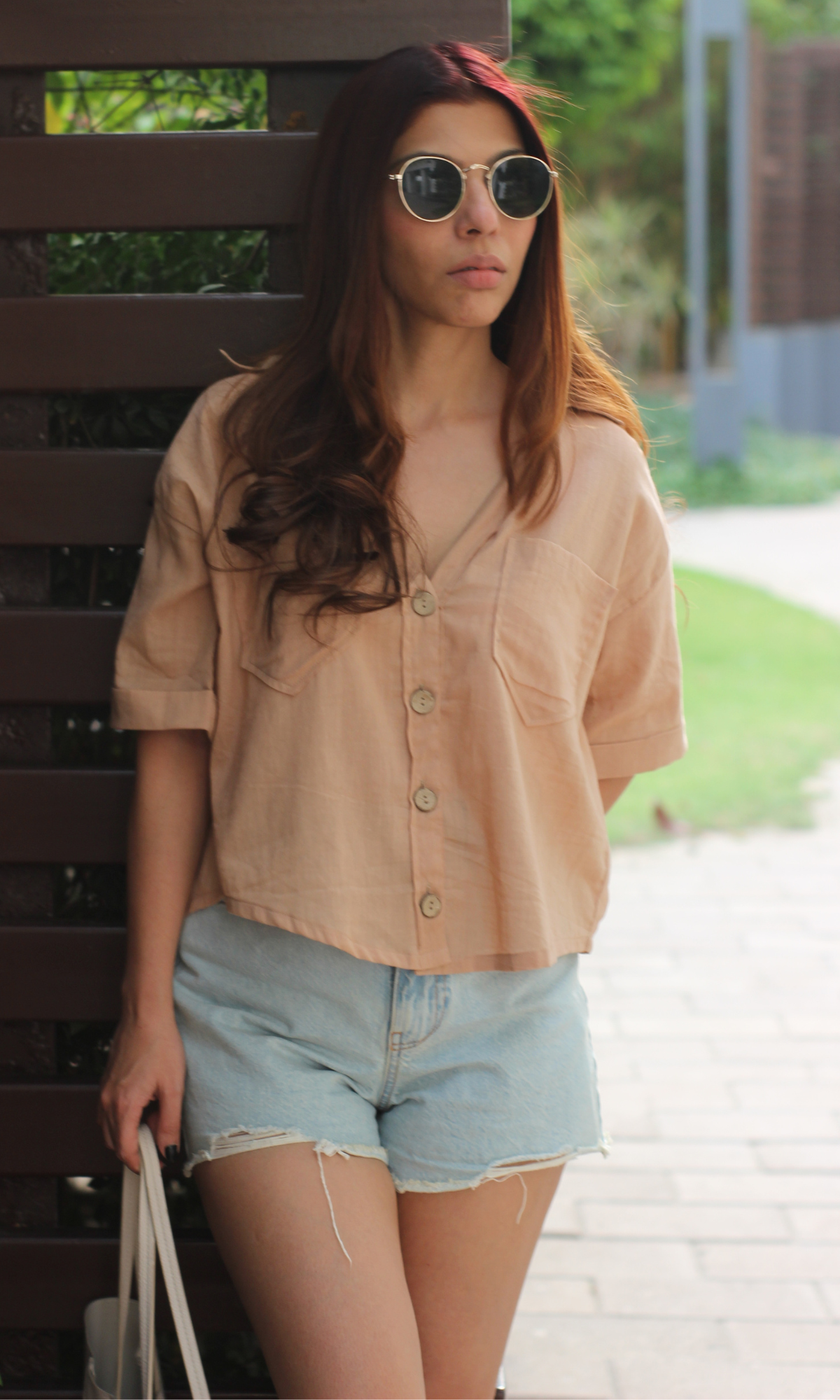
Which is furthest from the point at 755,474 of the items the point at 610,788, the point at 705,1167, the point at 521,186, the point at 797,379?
the point at 521,186

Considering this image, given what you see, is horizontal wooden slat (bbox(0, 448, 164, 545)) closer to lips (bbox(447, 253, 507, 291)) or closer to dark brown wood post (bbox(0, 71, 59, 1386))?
dark brown wood post (bbox(0, 71, 59, 1386))

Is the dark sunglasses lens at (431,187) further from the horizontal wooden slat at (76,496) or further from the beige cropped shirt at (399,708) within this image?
the horizontal wooden slat at (76,496)

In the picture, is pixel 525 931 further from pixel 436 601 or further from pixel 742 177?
pixel 742 177

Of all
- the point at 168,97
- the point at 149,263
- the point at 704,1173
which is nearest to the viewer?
the point at 149,263

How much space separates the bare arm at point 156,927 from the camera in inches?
70.7

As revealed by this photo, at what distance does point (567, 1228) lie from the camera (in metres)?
3.32

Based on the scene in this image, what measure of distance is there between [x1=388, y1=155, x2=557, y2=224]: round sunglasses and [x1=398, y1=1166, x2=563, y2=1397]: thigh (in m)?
1.18

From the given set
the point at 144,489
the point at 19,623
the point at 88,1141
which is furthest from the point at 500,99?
the point at 88,1141

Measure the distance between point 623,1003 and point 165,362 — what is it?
2.98m

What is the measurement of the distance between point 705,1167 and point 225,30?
2746mm

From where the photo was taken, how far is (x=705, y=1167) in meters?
3.54

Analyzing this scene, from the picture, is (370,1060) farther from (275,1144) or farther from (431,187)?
(431,187)

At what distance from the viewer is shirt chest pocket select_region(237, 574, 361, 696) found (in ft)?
5.66

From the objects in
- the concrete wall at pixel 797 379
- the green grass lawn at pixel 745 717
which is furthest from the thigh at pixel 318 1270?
the concrete wall at pixel 797 379
